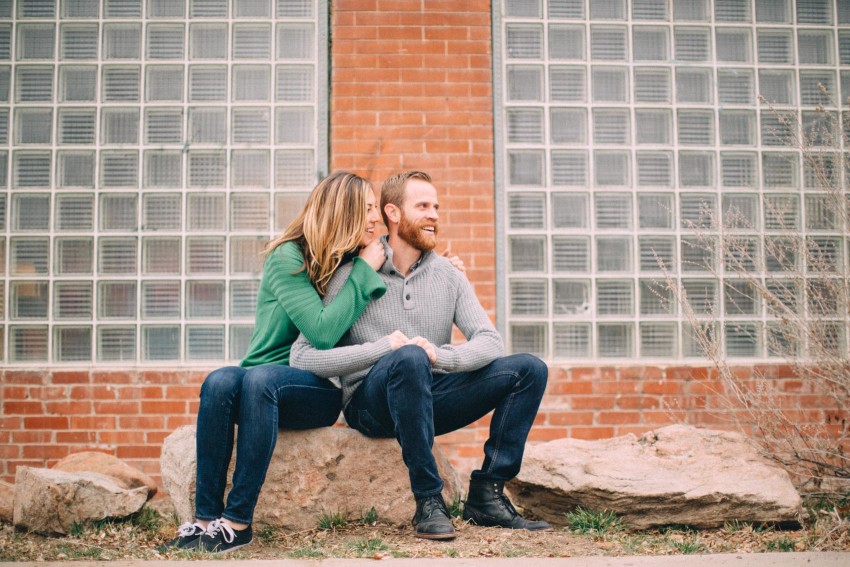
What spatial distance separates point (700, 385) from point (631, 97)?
6.06 ft

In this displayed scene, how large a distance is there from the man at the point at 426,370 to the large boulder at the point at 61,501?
45.4 inches

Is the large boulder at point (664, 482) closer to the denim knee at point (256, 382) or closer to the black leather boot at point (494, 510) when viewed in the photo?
the black leather boot at point (494, 510)

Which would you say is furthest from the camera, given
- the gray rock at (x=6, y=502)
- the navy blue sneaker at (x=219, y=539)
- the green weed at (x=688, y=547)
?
the gray rock at (x=6, y=502)

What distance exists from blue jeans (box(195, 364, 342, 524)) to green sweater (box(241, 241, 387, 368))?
244 millimetres

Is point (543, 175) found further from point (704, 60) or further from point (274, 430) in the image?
point (274, 430)

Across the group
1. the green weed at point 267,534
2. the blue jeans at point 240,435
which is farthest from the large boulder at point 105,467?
the blue jeans at point 240,435

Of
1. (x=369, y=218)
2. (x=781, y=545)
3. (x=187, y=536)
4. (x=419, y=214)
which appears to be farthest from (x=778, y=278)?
(x=187, y=536)

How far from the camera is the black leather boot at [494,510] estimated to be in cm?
315

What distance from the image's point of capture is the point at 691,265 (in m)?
4.70

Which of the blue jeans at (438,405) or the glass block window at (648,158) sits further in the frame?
the glass block window at (648,158)

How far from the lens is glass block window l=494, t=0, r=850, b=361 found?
4.64m

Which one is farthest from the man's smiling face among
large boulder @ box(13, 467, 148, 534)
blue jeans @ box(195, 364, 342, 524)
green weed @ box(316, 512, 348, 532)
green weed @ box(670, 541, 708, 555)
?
large boulder @ box(13, 467, 148, 534)

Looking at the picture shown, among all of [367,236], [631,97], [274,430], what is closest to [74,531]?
[274,430]

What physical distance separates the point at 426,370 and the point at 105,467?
6.80 ft
